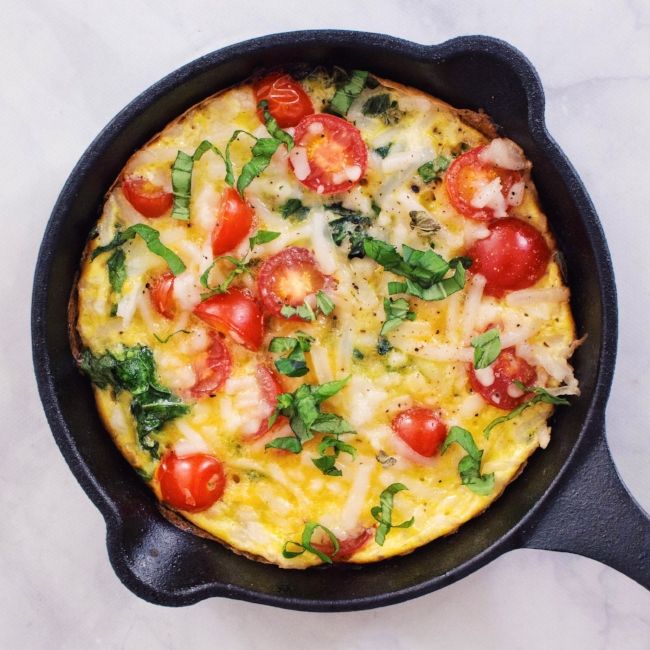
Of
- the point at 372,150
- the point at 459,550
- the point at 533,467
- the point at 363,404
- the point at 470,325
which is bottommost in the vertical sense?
the point at 459,550

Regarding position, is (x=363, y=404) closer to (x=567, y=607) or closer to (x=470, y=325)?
(x=470, y=325)

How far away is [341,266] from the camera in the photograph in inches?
123

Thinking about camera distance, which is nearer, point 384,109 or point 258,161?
point 258,161

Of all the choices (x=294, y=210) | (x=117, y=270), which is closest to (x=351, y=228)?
(x=294, y=210)

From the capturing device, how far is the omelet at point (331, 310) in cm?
310

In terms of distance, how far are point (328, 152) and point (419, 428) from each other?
3.34ft

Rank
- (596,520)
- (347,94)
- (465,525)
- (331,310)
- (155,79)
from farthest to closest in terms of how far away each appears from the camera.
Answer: (155,79) < (465,525) < (347,94) < (331,310) < (596,520)

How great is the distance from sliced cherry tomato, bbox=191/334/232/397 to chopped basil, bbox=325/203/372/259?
558 millimetres

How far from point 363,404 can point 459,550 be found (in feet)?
2.19

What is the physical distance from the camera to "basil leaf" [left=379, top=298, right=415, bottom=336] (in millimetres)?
3105

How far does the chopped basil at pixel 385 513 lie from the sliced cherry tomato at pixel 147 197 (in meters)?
1.28

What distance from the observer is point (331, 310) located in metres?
3.09

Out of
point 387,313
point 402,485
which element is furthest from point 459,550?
point 387,313

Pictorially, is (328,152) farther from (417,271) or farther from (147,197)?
(147,197)
